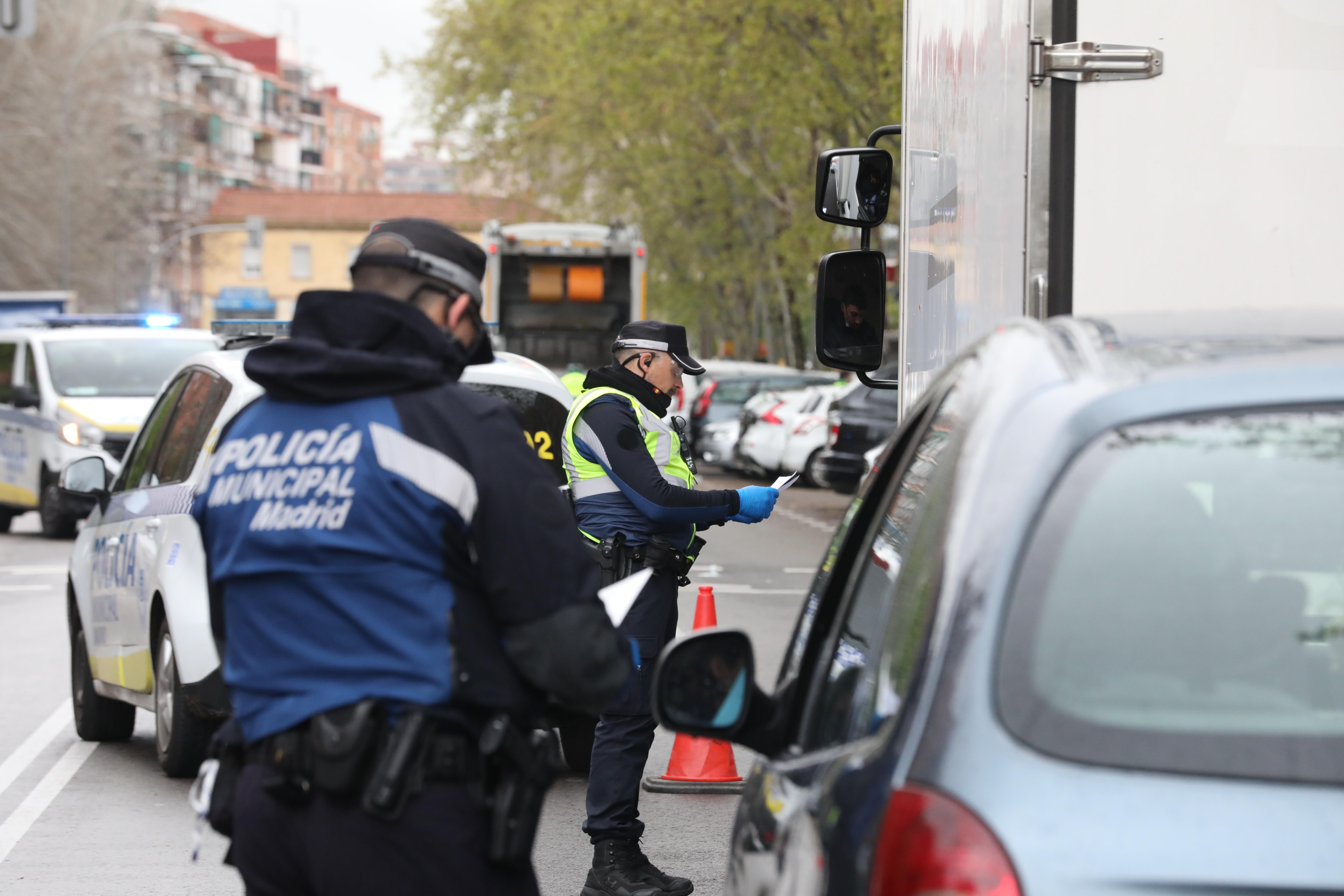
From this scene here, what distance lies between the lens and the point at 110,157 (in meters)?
55.7

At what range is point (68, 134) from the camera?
42.6 m

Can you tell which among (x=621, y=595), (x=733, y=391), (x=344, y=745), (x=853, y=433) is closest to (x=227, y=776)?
(x=344, y=745)

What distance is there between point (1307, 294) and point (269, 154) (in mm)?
133488

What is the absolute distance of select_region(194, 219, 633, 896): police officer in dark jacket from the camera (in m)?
2.63

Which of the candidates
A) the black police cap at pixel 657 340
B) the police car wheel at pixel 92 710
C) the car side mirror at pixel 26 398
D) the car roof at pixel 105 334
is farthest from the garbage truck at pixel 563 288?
the black police cap at pixel 657 340

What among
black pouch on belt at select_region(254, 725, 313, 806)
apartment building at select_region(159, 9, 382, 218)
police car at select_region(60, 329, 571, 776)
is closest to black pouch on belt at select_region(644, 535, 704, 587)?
police car at select_region(60, 329, 571, 776)

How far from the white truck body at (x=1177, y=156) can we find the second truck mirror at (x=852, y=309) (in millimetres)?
2324

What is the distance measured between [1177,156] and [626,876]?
2.75 m

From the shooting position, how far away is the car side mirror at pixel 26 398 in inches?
702

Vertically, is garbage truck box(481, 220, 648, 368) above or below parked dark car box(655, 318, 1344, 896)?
above

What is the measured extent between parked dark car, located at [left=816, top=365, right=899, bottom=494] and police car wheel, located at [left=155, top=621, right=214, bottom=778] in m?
13.4

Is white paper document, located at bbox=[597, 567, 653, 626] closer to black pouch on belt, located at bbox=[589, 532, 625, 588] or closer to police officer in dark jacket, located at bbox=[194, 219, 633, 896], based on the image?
police officer in dark jacket, located at bbox=[194, 219, 633, 896]

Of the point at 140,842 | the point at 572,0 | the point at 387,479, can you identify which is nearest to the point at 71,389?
the point at 140,842

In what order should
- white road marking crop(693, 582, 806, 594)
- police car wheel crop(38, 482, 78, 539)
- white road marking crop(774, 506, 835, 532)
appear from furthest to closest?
white road marking crop(774, 506, 835, 532), police car wheel crop(38, 482, 78, 539), white road marking crop(693, 582, 806, 594)
